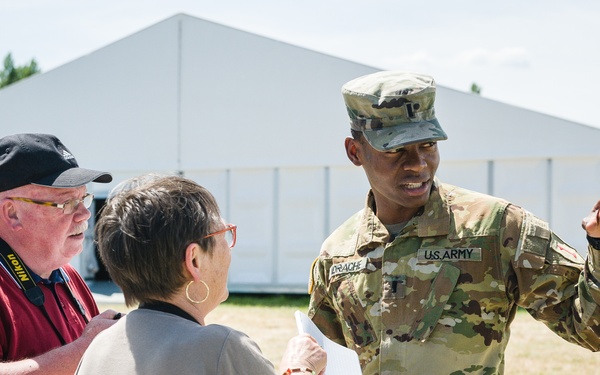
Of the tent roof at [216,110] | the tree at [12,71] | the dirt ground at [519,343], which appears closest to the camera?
the dirt ground at [519,343]

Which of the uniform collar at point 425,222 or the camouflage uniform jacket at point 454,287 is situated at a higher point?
the uniform collar at point 425,222

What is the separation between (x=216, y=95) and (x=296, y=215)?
9.25 ft

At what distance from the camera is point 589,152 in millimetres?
12641

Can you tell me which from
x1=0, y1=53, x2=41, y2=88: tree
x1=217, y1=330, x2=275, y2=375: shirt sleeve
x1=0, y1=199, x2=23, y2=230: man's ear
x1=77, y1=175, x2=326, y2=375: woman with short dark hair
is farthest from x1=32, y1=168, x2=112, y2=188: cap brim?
x1=0, y1=53, x2=41, y2=88: tree

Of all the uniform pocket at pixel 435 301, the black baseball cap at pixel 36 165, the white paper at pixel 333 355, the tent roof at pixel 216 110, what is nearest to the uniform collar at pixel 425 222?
the uniform pocket at pixel 435 301

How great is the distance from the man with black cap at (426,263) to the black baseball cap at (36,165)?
3.64 feet

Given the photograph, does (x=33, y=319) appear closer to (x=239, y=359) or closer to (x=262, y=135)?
(x=239, y=359)

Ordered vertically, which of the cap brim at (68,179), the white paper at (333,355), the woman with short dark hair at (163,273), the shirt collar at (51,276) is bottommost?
the white paper at (333,355)

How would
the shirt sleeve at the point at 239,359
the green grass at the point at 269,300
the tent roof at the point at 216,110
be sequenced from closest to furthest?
the shirt sleeve at the point at 239,359, the tent roof at the point at 216,110, the green grass at the point at 269,300

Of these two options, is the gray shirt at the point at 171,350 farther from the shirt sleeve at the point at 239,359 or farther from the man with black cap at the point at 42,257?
the man with black cap at the point at 42,257

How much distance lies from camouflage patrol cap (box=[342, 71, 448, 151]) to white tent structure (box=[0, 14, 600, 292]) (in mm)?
10215

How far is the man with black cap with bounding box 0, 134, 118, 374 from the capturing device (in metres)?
2.59

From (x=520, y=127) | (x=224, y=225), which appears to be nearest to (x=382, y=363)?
(x=224, y=225)

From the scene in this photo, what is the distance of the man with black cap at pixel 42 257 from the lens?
259cm
